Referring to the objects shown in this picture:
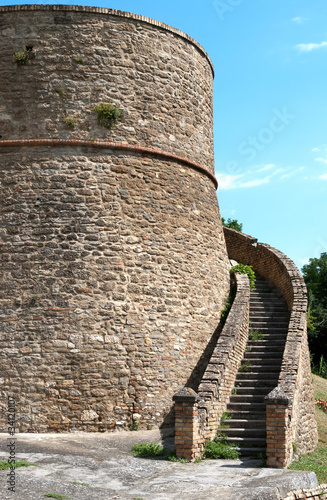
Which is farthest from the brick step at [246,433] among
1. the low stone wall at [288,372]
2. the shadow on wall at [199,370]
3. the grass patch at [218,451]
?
the shadow on wall at [199,370]

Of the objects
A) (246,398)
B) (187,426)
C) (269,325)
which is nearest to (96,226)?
(187,426)

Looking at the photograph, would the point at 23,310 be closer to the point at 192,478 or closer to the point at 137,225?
the point at 137,225

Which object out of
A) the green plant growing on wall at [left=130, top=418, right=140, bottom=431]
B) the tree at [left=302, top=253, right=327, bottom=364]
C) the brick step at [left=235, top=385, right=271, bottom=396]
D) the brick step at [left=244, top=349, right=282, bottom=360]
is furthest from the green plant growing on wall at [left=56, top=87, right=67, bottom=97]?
the tree at [left=302, top=253, right=327, bottom=364]

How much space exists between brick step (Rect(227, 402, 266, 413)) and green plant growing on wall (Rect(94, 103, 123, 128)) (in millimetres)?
5764

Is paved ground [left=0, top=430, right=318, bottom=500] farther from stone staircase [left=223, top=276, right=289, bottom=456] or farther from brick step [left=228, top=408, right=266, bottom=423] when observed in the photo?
brick step [left=228, top=408, right=266, bottom=423]

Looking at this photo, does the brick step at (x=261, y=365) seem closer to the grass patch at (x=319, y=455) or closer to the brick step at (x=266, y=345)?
the brick step at (x=266, y=345)

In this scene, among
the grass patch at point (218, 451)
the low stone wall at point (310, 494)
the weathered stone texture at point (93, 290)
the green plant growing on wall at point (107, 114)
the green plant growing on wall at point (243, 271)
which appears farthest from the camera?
the green plant growing on wall at point (243, 271)

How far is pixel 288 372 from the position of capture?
10.9 meters

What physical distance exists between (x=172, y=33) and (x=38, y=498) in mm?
9650

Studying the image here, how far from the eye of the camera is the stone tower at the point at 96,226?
10594 millimetres

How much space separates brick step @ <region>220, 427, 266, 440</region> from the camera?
10.2 m

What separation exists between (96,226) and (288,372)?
14.4 ft

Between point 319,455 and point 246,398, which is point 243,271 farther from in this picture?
point 319,455

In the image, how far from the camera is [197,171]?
520 inches
